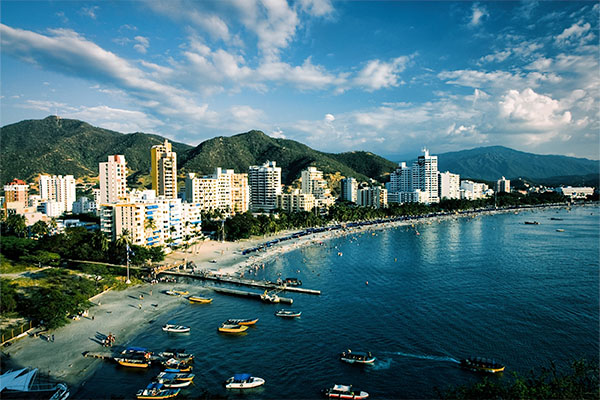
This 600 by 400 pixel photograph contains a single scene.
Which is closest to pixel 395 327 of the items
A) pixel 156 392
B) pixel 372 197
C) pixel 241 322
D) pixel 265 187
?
pixel 241 322

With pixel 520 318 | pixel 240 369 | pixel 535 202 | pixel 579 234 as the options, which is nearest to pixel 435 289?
pixel 520 318

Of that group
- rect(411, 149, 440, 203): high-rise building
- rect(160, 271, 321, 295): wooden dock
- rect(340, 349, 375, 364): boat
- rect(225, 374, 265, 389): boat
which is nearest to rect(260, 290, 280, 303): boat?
rect(160, 271, 321, 295): wooden dock

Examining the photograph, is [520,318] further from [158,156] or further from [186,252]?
[158,156]

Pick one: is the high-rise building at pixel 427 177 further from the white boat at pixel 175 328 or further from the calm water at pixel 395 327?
the white boat at pixel 175 328

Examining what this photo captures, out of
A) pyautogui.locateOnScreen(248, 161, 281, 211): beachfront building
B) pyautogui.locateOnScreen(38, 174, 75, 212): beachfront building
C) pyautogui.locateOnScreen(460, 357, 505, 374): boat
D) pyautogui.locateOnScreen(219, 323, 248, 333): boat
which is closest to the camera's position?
pyautogui.locateOnScreen(460, 357, 505, 374): boat

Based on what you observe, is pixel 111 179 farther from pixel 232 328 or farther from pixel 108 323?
pixel 232 328

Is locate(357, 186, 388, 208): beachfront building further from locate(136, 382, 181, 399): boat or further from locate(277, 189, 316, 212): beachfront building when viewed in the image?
locate(136, 382, 181, 399): boat
